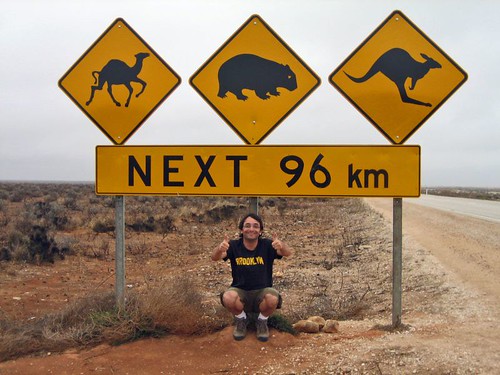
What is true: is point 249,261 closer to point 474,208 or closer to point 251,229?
point 251,229

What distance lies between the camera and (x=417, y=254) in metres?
10.1

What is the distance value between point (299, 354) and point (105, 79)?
3378 mm

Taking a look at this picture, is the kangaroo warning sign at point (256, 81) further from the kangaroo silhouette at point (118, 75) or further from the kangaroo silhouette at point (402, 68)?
the kangaroo silhouette at point (118, 75)

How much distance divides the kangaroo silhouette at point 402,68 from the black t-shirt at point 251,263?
1.98 meters

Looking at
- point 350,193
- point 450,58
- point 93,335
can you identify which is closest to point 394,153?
point 350,193

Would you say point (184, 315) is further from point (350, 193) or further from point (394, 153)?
point (394, 153)

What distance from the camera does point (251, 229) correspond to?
4.49 meters

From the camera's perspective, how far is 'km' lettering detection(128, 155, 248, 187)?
4.62m

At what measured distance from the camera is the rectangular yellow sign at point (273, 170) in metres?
4.47

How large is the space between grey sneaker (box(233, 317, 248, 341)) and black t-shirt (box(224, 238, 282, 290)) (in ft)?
1.04

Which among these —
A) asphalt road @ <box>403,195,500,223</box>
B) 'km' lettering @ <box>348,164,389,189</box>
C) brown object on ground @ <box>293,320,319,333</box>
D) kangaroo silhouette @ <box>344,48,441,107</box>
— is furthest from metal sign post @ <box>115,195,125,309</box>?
asphalt road @ <box>403,195,500,223</box>

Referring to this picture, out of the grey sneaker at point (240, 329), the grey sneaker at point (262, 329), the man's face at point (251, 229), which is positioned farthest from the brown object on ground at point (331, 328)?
the man's face at point (251, 229)

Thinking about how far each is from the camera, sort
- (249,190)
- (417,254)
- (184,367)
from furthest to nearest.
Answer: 1. (417,254)
2. (249,190)
3. (184,367)

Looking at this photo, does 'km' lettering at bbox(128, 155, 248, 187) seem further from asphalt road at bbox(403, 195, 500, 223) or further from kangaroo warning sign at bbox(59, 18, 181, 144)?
asphalt road at bbox(403, 195, 500, 223)
